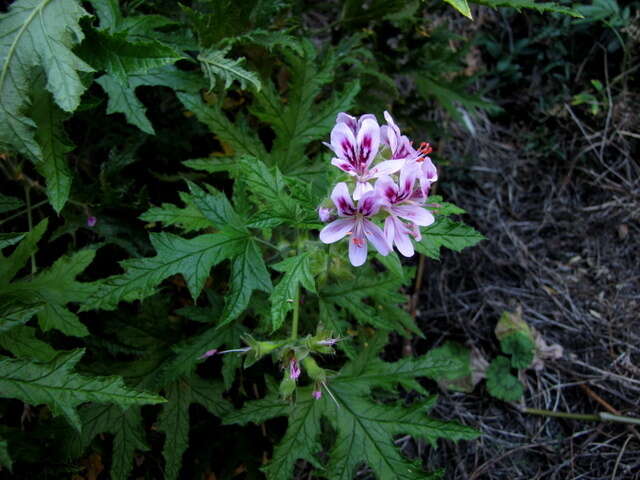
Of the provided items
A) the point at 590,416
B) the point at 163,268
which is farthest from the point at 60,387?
the point at 590,416

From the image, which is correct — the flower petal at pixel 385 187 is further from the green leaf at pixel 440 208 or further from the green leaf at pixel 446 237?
the green leaf at pixel 446 237

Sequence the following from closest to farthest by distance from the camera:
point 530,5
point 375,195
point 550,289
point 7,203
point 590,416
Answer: point 375,195 < point 530,5 < point 7,203 < point 590,416 < point 550,289

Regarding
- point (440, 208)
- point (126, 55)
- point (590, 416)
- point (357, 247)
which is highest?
point (126, 55)

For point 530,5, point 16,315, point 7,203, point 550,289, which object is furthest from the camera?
point 550,289

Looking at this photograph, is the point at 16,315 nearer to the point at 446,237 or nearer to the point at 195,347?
the point at 195,347

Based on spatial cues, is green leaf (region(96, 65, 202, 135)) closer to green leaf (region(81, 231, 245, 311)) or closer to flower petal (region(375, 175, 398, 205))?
green leaf (region(81, 231, 245, 311))

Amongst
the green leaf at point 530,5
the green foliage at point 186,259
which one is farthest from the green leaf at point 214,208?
the green leaf at point 530,5

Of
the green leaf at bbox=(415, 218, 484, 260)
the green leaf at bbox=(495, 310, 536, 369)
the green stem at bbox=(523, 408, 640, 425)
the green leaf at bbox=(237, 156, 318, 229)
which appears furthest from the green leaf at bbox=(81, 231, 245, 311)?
the green stem at bbox=(523, 408, 640, 425)
